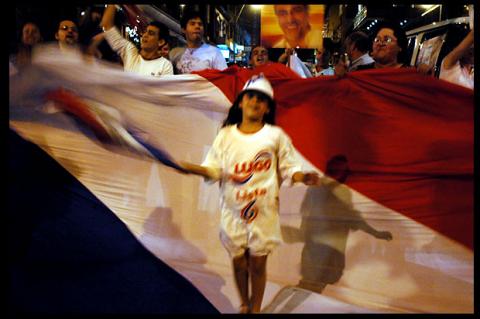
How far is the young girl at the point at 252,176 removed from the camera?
302 cm

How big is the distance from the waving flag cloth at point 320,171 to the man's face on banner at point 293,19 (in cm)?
95

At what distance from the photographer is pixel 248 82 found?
3.24m

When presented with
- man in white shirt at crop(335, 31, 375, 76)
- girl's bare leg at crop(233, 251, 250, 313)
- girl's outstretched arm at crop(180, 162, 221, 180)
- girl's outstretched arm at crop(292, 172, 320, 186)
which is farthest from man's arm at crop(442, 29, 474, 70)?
girl's bare leg at crop(233, 251, 250, 313)

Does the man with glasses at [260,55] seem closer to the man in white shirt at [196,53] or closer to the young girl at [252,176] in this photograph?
the man in white shirt at [196,53]

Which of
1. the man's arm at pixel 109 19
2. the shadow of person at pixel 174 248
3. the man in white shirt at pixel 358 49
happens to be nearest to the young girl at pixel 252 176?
the shadow of person at pixel 174 248

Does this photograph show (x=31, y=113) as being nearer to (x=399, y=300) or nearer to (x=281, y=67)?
(x=281, y=67)

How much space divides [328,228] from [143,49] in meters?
2.23

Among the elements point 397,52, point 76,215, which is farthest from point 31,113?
point 397,52

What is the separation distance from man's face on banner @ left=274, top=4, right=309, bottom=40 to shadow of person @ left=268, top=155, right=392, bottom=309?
60.7 inches

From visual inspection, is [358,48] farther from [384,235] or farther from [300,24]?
[384,235]

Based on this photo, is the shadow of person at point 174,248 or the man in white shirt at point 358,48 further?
the man in white shirt at point 358,48

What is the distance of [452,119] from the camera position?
11.5 feet

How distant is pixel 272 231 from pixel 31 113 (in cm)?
204

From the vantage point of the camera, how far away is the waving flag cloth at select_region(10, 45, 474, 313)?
11.4 ft
